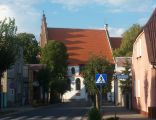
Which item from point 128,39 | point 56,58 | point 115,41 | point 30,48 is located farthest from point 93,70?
point 115,41

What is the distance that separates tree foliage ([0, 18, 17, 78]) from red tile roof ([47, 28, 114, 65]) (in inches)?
3104

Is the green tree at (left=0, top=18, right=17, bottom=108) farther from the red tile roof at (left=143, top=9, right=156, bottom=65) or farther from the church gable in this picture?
the church gable

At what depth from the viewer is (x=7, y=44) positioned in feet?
143

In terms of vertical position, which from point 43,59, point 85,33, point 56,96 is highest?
point 85,33

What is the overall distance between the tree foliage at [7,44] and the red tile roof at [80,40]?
259ft

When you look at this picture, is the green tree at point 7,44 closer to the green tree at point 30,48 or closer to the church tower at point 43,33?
the green tree at point 30,48

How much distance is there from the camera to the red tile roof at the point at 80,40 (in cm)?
12400

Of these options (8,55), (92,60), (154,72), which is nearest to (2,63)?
(8,55)

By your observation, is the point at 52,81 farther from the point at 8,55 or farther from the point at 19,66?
the point at 8,55

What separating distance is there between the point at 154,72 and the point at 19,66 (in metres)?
44.9

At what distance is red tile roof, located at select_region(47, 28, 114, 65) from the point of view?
124m

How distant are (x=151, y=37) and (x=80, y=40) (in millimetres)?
97236

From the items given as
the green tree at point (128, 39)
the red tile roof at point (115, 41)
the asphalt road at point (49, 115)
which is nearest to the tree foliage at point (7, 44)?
the asphalt road at point (49, 115)

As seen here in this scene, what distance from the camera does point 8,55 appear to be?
140 ft
